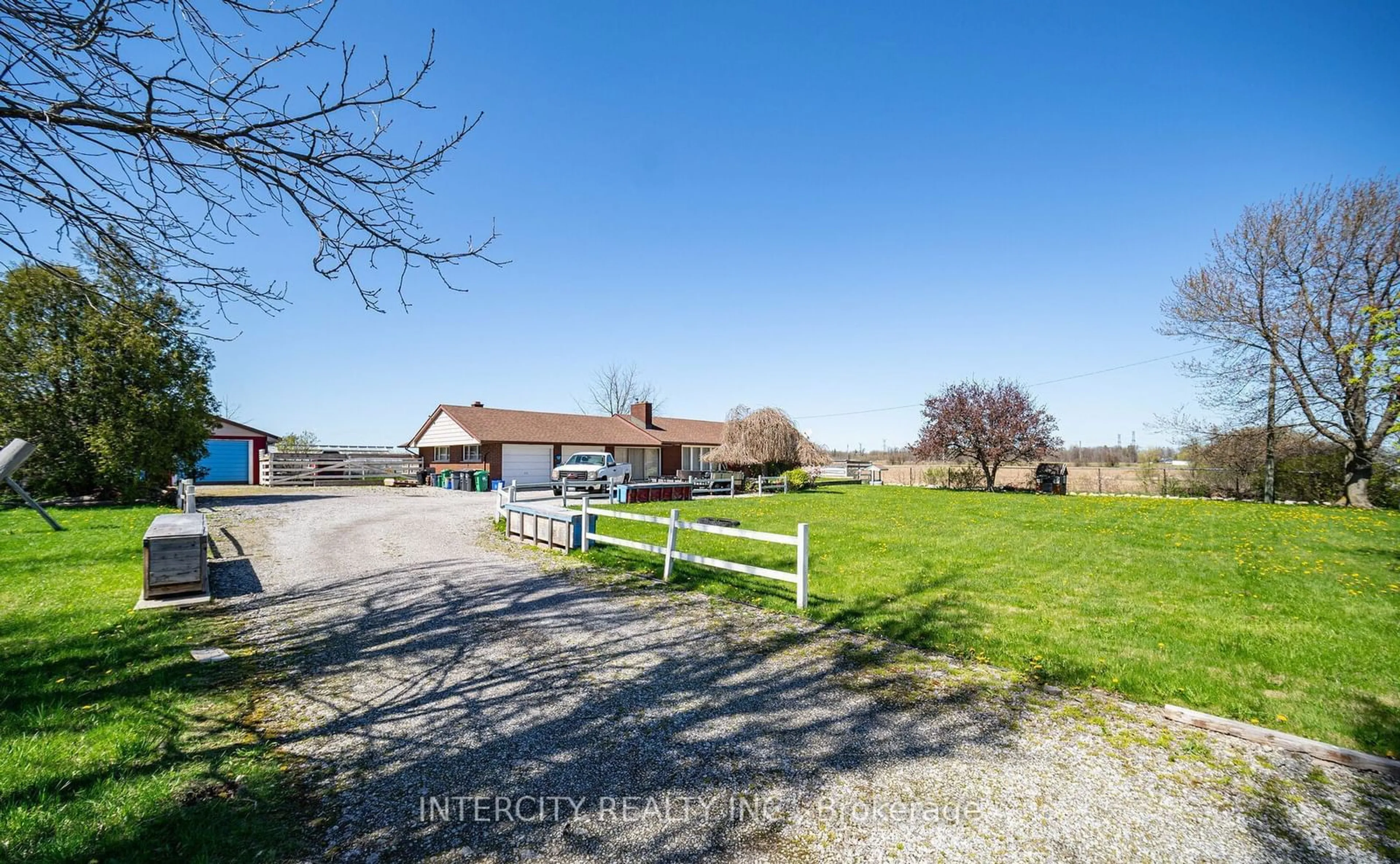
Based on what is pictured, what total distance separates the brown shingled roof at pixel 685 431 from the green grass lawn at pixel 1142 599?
2408 cm

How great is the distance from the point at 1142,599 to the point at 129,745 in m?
A: 10.6

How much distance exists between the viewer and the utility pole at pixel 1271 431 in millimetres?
23109

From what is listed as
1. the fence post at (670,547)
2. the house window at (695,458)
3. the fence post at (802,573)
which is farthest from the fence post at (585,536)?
the house window at (695,458)

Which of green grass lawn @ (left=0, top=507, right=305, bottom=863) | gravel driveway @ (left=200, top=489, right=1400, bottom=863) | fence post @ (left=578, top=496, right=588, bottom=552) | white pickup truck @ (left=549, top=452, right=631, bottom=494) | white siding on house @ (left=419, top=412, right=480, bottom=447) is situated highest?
white siding on house @ (left=419, top=412, right=480, bottom=447)

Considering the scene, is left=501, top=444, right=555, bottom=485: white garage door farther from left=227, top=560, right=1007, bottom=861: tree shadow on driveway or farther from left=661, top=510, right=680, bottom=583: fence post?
left=227, top=560, right=1007, bottom=861: tree shadow on driveway

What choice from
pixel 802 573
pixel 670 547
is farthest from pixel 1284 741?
pixel 670 547

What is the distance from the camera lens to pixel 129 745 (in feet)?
12.3

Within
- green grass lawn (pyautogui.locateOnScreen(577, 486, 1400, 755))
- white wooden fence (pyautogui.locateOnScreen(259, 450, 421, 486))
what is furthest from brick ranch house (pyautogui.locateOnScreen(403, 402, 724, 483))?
green grass lawn (pyautogui.locateOnScreen(577, 486, 1400, 755))

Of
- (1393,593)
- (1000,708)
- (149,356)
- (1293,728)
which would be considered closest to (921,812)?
(1000,708)

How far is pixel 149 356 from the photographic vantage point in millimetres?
18984

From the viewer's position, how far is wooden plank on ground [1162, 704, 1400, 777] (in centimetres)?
371

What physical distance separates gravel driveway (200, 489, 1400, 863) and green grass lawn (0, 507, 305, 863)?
0.33 m

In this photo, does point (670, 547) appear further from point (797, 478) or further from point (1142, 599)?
point (797, 478)

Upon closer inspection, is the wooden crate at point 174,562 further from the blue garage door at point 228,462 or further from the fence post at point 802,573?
the blue garage door at point 228,462
